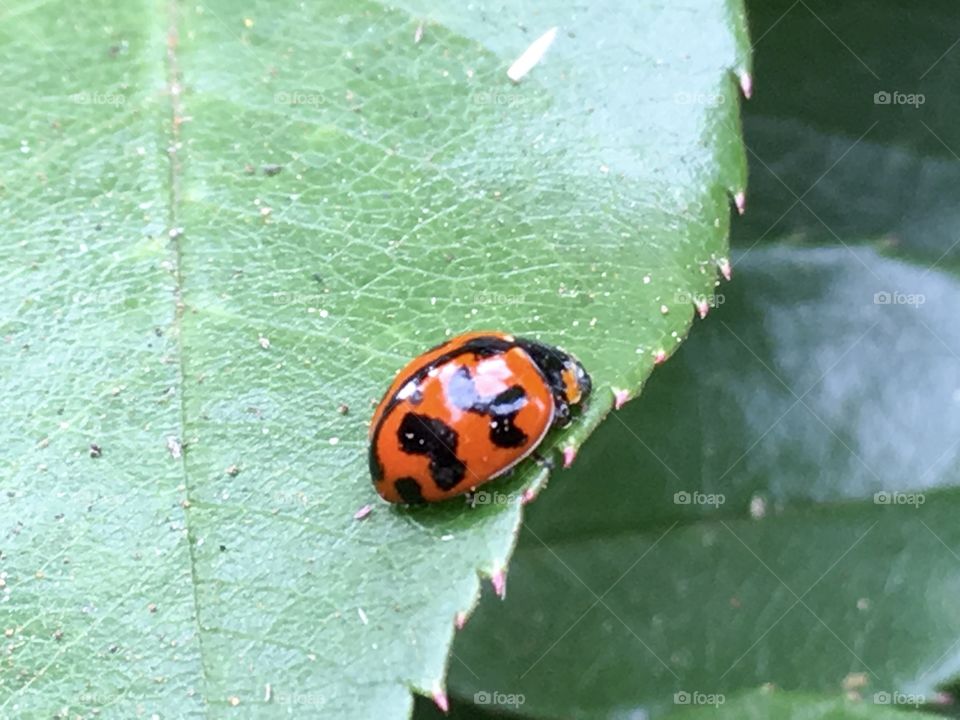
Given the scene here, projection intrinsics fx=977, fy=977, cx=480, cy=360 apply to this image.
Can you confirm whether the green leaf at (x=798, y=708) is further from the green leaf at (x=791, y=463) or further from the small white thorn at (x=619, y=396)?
the small white thorn at (x=619, y=396)

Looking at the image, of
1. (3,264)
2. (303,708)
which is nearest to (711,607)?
(303,708)

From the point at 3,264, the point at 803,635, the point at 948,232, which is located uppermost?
the point at 3,264

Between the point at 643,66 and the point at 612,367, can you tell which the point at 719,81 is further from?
the point at 612,367

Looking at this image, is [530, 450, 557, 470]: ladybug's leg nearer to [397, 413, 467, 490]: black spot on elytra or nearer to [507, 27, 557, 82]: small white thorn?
[397, 413, 467, 490]: black spot on elytra

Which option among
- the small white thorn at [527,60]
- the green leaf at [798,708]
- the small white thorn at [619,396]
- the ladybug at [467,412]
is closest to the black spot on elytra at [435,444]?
the ladybug at [467,412]

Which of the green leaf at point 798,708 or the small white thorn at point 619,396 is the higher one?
the small white thorn at point 619,396

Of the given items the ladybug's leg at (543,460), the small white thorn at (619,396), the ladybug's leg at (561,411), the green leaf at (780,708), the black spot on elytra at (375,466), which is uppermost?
the black spot on elytra at (375,466)

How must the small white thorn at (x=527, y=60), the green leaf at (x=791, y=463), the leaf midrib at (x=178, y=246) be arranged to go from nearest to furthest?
the leaf midrib at (x=178, y=246), the small white thorn at (x=527, y=60), the green leaf at (x=791, y=463)
